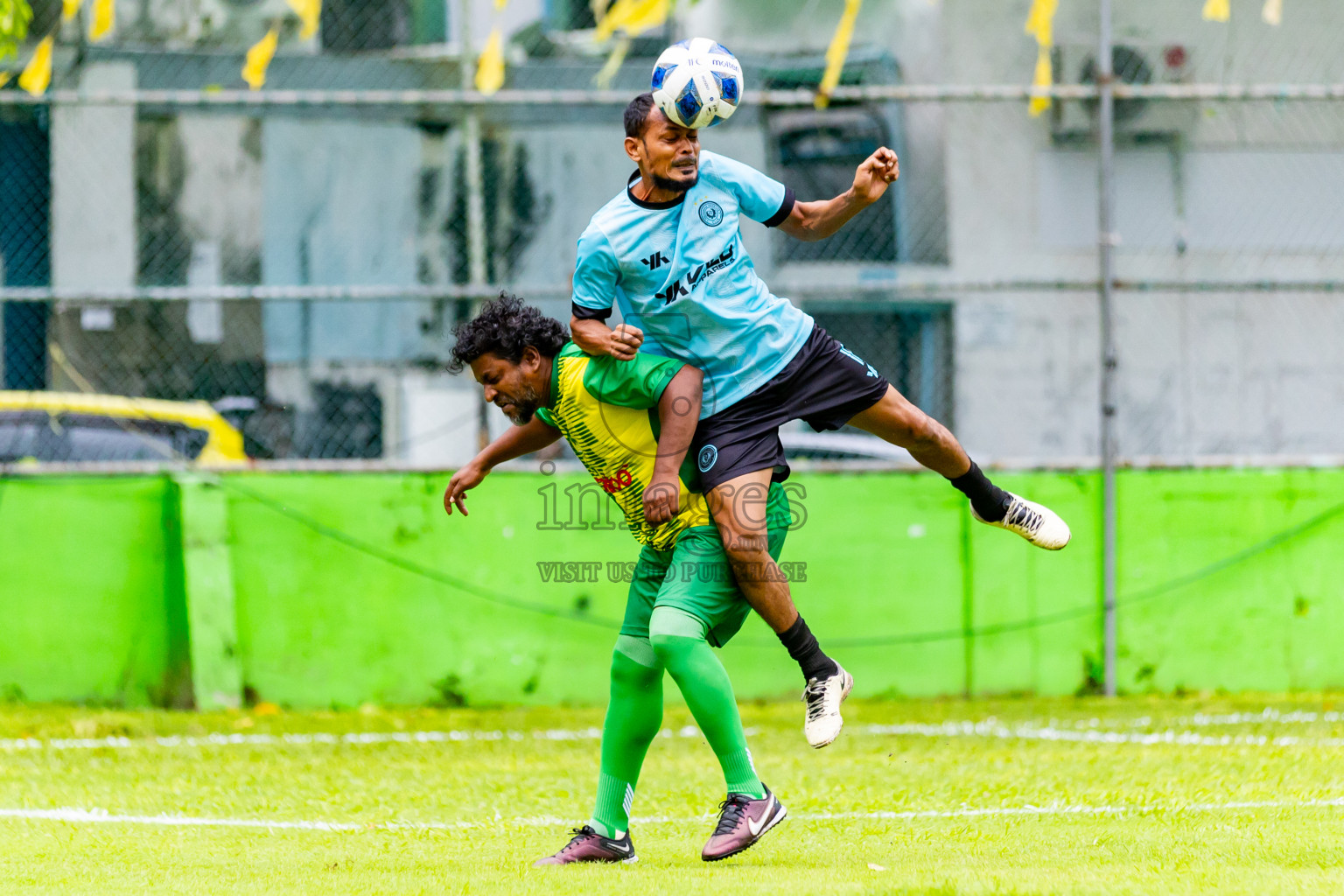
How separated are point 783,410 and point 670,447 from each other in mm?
466

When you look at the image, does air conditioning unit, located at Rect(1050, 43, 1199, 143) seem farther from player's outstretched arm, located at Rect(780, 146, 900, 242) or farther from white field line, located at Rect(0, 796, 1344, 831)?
white field line, located at Rect(0, 796, 1344, 831)

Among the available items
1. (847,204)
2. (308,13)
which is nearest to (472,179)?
(308,13)

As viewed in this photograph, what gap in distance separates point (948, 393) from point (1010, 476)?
2.09 feet

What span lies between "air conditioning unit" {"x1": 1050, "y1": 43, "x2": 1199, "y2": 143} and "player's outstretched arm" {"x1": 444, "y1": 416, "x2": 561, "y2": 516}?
519 centimetres

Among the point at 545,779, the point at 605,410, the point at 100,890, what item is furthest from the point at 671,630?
the point at 545,779

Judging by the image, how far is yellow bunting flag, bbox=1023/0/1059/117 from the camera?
27.1 feet

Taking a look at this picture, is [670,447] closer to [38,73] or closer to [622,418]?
[622,418]

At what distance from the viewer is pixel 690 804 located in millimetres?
5266

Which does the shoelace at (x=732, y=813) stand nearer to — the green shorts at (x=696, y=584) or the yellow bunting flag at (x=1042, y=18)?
the green shorts at (x=696, y=584)

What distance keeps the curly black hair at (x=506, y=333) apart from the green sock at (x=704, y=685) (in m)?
0.83

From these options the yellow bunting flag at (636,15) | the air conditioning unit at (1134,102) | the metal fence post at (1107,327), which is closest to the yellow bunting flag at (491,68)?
the yellow bunting flag at (636,15)

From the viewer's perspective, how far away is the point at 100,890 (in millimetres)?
3795

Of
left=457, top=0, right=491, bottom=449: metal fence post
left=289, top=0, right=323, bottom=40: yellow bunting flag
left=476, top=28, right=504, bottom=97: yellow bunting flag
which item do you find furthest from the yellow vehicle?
left=289, top=0, right=323, bottom=40: yellow bunting flag

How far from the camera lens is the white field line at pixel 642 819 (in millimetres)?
4797
